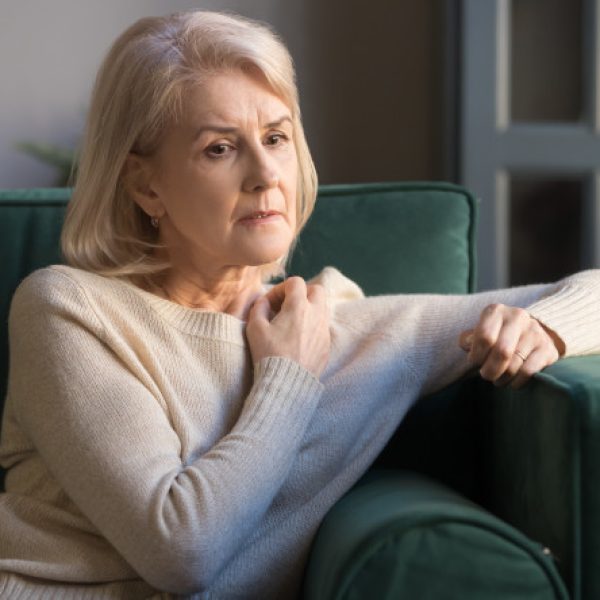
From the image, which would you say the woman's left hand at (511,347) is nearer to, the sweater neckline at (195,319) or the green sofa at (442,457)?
the green sofa at (442,457)

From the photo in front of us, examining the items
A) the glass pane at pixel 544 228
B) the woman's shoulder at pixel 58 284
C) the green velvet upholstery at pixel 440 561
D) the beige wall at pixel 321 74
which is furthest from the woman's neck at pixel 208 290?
the beige wall at pixel 321 74

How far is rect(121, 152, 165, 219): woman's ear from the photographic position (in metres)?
1.50

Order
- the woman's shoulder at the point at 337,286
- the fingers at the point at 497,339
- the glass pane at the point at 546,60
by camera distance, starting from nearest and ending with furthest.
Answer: the fingers at the point at 497,339, the woman's shoulder at the point at 337,286, the glass pane at the point at 546,60

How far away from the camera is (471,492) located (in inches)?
66.6

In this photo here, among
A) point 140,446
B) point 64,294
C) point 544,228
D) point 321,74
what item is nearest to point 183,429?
point 140,446

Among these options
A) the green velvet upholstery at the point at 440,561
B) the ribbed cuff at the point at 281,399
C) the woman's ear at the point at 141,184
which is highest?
the woman's ear at the point at 141,184

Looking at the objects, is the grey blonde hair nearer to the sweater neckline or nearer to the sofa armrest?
the sweater neckline

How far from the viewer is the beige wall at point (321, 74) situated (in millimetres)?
3062

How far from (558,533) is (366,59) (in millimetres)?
2337

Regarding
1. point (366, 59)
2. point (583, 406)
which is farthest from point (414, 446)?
point (366, 59)

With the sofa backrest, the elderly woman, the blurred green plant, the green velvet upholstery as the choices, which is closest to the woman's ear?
the elderly woman

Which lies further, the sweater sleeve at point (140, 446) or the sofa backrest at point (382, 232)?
the sofa backrest at point (382, 232)

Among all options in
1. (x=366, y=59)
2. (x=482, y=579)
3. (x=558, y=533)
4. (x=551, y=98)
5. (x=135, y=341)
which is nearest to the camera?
(x=482, y=579)

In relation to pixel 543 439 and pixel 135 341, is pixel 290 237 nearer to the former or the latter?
pixel 135 341
